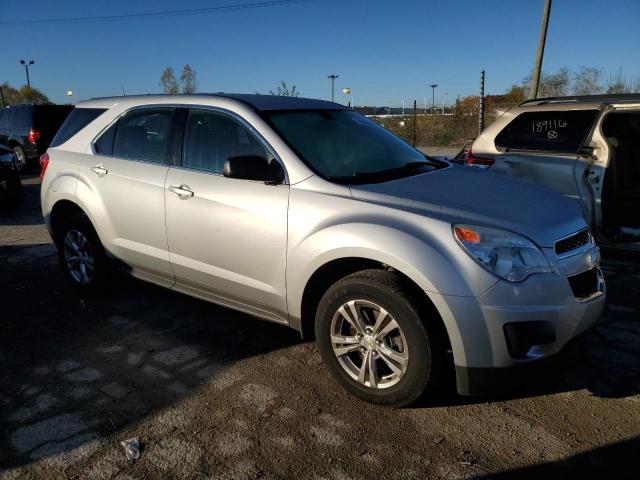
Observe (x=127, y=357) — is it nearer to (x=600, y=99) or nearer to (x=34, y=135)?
(x=600, y=99)

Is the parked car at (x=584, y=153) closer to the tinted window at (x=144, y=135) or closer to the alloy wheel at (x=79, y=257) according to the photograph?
the tinted window at (x=144, y=135)

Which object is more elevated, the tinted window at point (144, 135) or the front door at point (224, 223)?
the tinted window at point (144, 135)

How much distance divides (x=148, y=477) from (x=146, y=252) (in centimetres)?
203

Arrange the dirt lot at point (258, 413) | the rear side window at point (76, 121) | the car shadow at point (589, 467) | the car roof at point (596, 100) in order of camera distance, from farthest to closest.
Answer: the car roof at point (596, 100) → the rear side window at point (76, 121) → the dirt lot at point (258, 413) → the car shadow at point (589, 467)

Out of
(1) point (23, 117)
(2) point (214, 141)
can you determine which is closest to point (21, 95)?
(1) point (23, 117)

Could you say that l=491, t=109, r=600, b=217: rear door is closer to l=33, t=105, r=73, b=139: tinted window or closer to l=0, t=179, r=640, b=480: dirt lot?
l=0, t=179, r=640, b=480: dirt lot

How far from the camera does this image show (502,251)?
2719 millimetres

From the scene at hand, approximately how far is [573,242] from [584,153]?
270 centimetres

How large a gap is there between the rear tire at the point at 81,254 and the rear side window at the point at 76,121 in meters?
0.75

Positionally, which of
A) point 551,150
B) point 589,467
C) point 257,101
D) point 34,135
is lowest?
point 589,467

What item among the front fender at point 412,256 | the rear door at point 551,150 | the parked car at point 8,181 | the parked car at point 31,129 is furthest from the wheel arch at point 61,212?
the parked car at point 31,129

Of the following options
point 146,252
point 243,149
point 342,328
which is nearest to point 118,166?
point 146,252

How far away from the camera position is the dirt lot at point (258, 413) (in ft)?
8.46

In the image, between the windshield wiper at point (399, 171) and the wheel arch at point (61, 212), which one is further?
the wheel arch at point (61, 212)
